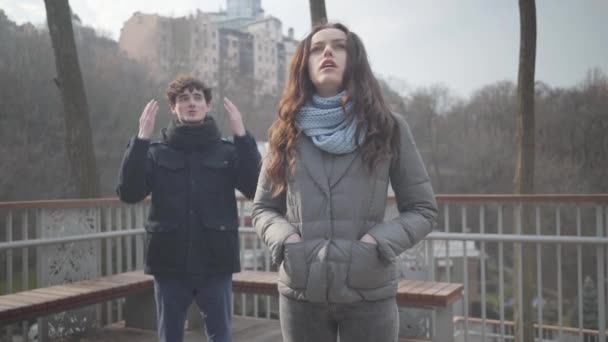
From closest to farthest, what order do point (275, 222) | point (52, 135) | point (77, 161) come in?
point (275, 222), point (77, 161), point (52, 135)

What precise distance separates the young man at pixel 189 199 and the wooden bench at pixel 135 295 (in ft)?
4.36

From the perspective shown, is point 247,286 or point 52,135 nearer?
point 247,286

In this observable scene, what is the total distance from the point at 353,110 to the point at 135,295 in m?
3.68

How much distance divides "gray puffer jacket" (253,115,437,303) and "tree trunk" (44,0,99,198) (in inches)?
233

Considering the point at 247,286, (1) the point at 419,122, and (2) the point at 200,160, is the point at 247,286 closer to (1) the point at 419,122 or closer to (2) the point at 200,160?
(2) the point at 200,160

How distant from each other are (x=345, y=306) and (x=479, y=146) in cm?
3227

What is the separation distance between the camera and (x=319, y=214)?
1.64 metres

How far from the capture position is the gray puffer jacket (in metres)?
1.57

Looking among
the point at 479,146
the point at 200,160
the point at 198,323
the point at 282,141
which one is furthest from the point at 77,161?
the point at 479,146

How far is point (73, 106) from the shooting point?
701cm

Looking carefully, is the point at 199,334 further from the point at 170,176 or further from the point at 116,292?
the point at 170,176

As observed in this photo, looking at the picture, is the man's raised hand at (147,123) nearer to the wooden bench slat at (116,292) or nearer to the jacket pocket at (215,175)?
the jacket pocket at (215,175)

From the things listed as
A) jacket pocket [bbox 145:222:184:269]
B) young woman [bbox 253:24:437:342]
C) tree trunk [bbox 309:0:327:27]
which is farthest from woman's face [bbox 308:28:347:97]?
tree trunk [bbox 309:0:327:27]

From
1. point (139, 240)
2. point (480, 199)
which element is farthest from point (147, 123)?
point (480, 199)
